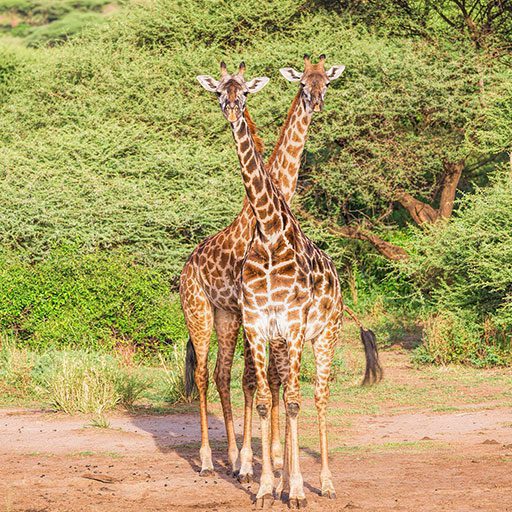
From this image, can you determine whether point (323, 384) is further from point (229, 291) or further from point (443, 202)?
point (443, 202)

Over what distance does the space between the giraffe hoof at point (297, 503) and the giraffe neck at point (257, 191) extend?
1.88 m

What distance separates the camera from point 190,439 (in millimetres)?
10078

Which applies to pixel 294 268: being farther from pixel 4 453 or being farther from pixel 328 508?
pixel 4 453

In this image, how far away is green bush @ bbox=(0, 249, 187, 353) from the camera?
15.1 m

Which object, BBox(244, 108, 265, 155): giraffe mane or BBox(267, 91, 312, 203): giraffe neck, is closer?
BBox(244, 108, 265, 155): giraffe mane

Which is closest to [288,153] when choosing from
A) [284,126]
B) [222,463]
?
[284,126]

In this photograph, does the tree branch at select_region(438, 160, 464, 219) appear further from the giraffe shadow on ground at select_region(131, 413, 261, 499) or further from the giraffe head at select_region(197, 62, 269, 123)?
the giraffe head at select_region(197, 62, 269, 123)

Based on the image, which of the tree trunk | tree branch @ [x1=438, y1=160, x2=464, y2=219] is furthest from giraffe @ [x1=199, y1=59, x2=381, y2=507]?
tree branch @ [x1=438, y1=160, x2=464, y2=219]

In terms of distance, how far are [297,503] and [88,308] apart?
8592mm

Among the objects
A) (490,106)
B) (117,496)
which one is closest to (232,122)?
(117,496)

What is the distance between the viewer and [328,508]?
7.11 metres

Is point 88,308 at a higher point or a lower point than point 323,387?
higher

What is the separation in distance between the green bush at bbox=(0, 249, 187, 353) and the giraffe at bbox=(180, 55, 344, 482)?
600cm

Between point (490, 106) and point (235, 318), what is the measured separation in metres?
11.2
